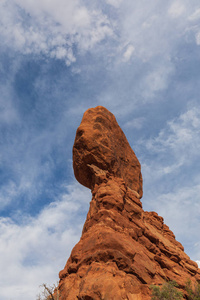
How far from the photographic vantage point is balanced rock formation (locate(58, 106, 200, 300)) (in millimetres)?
15078

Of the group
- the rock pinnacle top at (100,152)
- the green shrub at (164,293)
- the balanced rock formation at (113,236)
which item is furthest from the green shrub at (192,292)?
the rock pinnacle top at (100,152)

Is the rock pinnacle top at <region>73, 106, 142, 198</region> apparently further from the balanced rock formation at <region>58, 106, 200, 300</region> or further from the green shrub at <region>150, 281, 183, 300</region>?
the green shrub at <region>150, 281, 183, 300</region>

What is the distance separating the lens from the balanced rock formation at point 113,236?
1508 cm

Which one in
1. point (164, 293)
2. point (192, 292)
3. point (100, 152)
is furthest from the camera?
point (100, 152)

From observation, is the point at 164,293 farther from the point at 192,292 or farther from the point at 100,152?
the point at 100,152

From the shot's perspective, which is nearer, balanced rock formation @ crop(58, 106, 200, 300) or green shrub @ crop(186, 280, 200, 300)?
balanced rock formation @ crop(58, 106, 200, 300)

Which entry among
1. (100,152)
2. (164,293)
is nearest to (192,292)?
(164,293)

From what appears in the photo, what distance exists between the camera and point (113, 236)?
17.5 m

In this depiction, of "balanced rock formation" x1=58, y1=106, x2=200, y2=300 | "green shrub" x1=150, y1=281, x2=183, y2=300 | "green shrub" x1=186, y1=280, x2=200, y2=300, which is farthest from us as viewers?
"green shrub" x1=186, y1=280, x2=200, y2=300

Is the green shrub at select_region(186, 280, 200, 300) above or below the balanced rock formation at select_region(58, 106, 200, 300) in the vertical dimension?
below

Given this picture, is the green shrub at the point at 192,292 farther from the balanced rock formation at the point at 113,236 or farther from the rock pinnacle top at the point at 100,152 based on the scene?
the rock pinnacle top at the point at 100,152

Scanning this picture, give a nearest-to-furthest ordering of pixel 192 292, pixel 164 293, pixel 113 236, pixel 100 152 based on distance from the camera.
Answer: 1. pixel 164 293
2. pixel 113 236
3. pixel 192 292
4. pixel 100 152

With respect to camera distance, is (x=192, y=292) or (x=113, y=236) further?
(x=192, y=292)

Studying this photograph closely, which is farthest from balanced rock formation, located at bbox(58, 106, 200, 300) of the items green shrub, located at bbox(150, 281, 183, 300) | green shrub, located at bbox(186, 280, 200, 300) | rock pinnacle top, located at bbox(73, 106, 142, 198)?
green shrub, located at bbox(186, 280, 200, 300)
